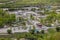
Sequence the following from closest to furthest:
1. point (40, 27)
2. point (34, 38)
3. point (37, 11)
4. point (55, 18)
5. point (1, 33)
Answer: point (34, 38) → point (1, 33) → point (40, 27) → point (55, 18) → point (37, 11)

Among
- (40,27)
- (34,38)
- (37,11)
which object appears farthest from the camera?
(37,11)

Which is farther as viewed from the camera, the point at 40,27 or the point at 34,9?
the point at 34,9

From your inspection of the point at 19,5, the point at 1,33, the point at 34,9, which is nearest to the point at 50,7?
the point at 34,9

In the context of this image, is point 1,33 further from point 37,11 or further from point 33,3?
point 33,3

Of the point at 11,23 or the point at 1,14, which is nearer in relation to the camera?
the point at 11,23

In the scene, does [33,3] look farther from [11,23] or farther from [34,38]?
[34,38]

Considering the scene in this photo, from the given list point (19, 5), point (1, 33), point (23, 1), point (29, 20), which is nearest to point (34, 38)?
point (1, 33)

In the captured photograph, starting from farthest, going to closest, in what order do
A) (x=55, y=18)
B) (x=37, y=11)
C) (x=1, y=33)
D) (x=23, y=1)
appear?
1. (x=23, y=1)
2. (x=37, y=11)
3. (x=55, y=18)
4. (x=1, y=33)

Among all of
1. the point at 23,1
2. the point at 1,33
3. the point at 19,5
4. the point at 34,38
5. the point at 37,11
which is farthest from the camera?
the point at 23,1

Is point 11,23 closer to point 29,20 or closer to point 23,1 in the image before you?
point 29,20
